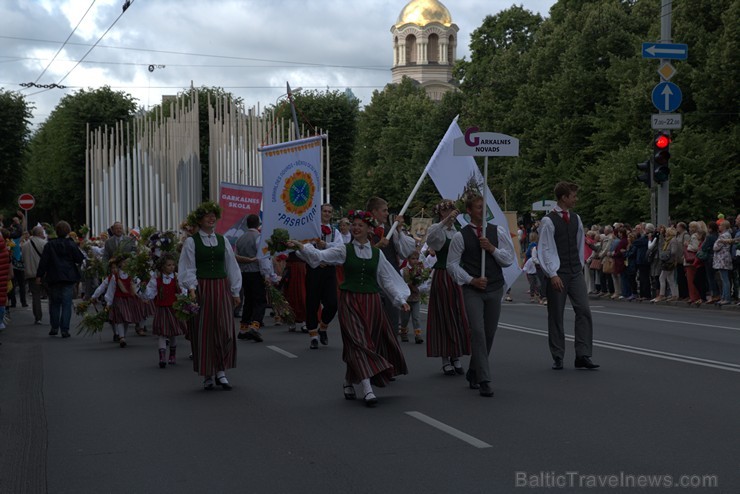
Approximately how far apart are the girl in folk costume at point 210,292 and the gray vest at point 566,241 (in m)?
3.29

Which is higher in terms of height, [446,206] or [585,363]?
[446,206]

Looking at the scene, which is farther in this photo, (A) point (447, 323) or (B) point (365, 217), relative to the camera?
(A) point (447, 323)

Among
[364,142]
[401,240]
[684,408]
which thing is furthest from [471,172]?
[364,142]

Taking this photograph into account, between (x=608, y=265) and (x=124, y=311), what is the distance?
Result: 1443cm

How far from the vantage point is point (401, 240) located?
40.0ft

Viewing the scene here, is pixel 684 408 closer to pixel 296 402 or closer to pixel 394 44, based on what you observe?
pixel 296 402

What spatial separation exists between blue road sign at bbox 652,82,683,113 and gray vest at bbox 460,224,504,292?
15.2 metres

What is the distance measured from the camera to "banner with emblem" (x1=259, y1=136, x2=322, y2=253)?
13.9m

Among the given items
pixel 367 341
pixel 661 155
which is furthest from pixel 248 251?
pixel 661 155

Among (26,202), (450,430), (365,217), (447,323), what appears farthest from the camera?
(26,202)

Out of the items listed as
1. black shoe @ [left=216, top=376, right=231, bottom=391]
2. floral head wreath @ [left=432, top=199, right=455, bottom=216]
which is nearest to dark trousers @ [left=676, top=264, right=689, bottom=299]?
floral head wreath @ [left=432, top=199, right=455, bottom=216]

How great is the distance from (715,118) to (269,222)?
2821cm

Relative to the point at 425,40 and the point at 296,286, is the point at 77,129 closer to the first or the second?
the point at 296,286

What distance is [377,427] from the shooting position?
27.9 feet
